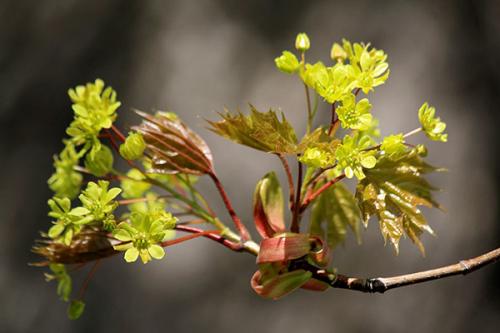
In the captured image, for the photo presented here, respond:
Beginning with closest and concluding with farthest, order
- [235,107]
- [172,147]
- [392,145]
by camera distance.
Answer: [392,145] → [172,147] → [235,107]

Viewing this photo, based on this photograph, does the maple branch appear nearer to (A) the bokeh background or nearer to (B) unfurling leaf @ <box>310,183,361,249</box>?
(B) unfurling leaf @ <box>310,183,361,249</box>

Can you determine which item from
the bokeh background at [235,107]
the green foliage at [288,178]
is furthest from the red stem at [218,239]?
the bokeh background at [235,107]

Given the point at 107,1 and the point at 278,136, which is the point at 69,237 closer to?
the point at 278,136

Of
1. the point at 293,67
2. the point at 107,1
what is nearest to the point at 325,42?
the point at 107,1

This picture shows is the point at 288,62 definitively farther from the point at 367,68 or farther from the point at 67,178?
the point at 67,178

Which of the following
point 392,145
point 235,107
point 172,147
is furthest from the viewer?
point 235,107

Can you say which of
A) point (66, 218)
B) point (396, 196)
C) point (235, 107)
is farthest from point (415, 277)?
point (235, 107)

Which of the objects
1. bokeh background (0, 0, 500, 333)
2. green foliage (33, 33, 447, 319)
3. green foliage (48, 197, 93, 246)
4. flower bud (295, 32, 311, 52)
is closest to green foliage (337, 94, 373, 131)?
green foliage (33, 33, 447, 319)

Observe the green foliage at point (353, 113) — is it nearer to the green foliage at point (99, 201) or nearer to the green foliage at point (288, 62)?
the green foliage at point (288, 62)
